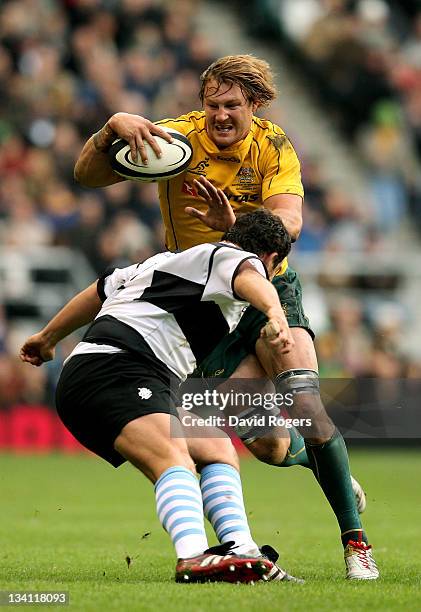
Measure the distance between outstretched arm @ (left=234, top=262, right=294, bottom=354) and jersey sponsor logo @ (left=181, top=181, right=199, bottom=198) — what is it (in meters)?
1.48

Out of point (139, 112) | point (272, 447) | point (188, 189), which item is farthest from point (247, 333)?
point (139, 112)

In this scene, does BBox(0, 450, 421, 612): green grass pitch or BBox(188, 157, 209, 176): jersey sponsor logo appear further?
BBox(188, 157, 209, 176): jersey sponsor logo

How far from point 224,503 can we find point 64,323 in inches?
53.6

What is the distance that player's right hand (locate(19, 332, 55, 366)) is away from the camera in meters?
6.91

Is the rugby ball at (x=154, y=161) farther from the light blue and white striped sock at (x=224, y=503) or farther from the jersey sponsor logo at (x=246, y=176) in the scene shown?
the light blue and white striped sock at (x=224, y=503)

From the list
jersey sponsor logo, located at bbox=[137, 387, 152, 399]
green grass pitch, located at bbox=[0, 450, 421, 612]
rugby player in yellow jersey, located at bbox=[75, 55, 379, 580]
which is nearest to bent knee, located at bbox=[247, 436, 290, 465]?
rugby player in yellow jersey, located at bbox=[75, 55, 379, 580]

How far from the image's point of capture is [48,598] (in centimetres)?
519

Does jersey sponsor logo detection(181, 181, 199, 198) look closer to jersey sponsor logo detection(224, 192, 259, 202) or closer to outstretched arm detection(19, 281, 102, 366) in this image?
jersey sponsor logo detection(224, 192, 259, 202)

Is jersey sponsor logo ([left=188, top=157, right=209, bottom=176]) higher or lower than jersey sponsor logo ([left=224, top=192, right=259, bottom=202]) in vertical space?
higher

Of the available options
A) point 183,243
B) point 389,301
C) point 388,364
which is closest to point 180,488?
point 183,243

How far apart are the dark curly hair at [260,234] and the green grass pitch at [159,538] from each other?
155 cm

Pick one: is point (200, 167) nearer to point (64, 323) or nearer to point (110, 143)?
point (110, 143)

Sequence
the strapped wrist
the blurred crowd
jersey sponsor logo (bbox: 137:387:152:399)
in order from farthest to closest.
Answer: the blurred crowd → the strapped wrist → jersey sponsor logo (bbox: 137:387:152:399)

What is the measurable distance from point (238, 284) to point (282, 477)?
9036mm
